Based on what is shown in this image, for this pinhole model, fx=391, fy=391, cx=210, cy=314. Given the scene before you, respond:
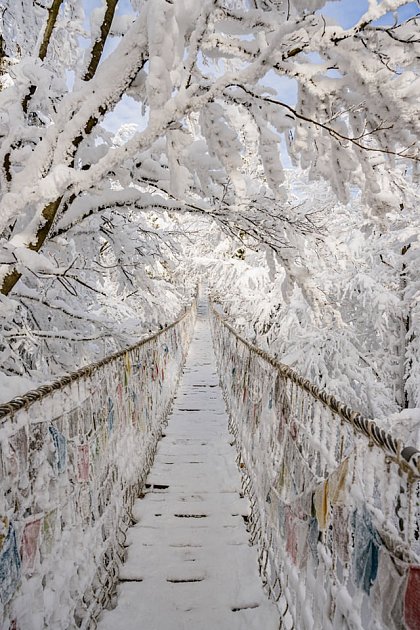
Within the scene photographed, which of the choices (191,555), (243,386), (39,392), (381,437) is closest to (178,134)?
(39,392)

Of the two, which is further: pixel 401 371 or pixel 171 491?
pixel 401 371

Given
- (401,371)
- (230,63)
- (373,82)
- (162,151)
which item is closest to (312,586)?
(373,82)

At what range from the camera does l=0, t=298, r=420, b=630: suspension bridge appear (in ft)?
4.85

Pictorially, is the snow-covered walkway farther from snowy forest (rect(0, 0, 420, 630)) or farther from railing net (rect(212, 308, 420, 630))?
railing net (rect(212, 308, 420, 630))

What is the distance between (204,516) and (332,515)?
2923mm

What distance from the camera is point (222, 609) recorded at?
304 cm

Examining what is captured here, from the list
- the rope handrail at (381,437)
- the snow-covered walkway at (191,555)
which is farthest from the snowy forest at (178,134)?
the snow-covered walkway at (191,555)

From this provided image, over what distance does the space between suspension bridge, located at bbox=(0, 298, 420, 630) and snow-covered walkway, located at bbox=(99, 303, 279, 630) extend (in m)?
0.01

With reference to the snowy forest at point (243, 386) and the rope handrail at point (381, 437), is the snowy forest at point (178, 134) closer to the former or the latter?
the snowy forest at point (243, 386)

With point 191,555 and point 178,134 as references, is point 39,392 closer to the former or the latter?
point 178,134

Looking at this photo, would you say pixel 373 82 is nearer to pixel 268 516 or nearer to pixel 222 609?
pixel 268 516

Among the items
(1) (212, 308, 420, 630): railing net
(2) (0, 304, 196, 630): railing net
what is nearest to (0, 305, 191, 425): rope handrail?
(2) (0, 304, 196, 630): railing net

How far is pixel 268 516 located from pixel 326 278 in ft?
26.4

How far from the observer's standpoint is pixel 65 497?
230 cm
